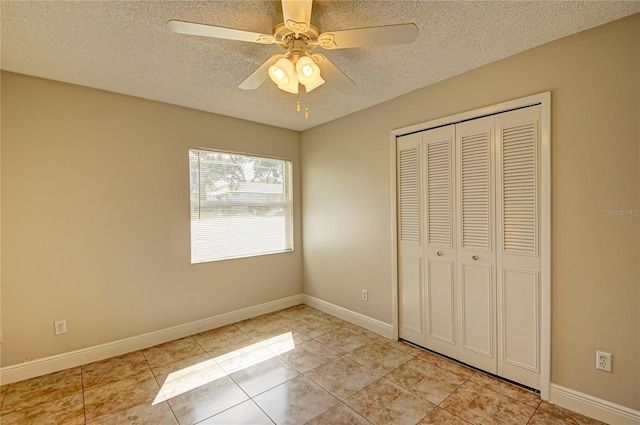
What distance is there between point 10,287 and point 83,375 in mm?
914

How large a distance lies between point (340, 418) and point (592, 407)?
1.61 meters

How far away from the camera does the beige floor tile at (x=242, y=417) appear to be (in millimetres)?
1879

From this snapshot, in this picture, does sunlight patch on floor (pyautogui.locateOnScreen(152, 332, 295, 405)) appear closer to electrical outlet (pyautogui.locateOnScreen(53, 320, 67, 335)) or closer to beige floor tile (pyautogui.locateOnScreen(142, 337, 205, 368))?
beige floor tile (pyautogui.locateOnScreen(142, 337, 205, 368))

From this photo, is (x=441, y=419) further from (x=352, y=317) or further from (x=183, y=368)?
(x=183, y=368)

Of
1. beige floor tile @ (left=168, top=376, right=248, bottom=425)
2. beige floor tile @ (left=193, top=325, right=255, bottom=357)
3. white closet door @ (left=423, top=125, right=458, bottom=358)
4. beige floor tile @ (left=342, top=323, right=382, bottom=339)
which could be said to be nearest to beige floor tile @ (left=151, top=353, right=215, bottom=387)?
beige floor tile @ (left=193, top=325, right=255, bottom=357)

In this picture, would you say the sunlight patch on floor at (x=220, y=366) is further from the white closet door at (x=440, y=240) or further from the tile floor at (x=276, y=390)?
the white closet door at (x=440, y=240)

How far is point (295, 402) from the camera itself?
2068 mm

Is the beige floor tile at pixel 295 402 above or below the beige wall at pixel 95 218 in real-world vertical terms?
below

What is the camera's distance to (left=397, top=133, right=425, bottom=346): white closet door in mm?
2826

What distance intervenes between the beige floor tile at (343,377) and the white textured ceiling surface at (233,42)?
248 centimetres

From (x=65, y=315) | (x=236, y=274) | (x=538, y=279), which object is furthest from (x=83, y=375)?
(x=538, y=279)

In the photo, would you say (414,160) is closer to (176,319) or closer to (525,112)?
(525,112)

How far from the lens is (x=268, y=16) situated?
5.63 ft

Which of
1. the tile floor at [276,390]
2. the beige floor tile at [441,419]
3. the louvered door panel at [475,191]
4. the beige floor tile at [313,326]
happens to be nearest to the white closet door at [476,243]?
the louvered door panel at [475,191]
